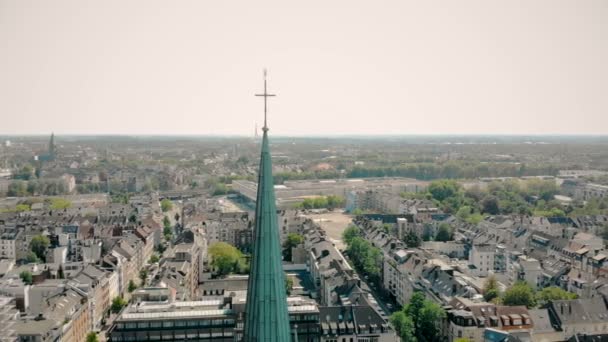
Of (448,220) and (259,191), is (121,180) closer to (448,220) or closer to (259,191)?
(448,220)

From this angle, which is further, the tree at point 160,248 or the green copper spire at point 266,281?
the tree at point 160,248

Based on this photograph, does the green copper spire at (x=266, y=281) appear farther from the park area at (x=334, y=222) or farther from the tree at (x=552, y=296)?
the park area at (x=334, y=222)

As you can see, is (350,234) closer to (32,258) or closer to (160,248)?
(160,248)

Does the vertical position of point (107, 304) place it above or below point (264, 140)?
below

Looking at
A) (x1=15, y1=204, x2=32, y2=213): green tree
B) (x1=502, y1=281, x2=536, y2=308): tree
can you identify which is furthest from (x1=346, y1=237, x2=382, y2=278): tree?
→ (x1=15, y1=204, x2=32, y2=213): green tree

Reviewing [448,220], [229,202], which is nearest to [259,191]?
[448,220]

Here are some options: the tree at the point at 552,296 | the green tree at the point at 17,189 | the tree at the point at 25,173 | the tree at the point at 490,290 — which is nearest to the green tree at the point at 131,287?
the tree at the point at 490,290

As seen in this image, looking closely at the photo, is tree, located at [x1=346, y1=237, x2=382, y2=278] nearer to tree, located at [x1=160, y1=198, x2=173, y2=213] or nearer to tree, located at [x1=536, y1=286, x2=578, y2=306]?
tree, located at [x1=536, y1=286, x2=578, y2=306]

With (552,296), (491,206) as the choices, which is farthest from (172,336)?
(491,206)
